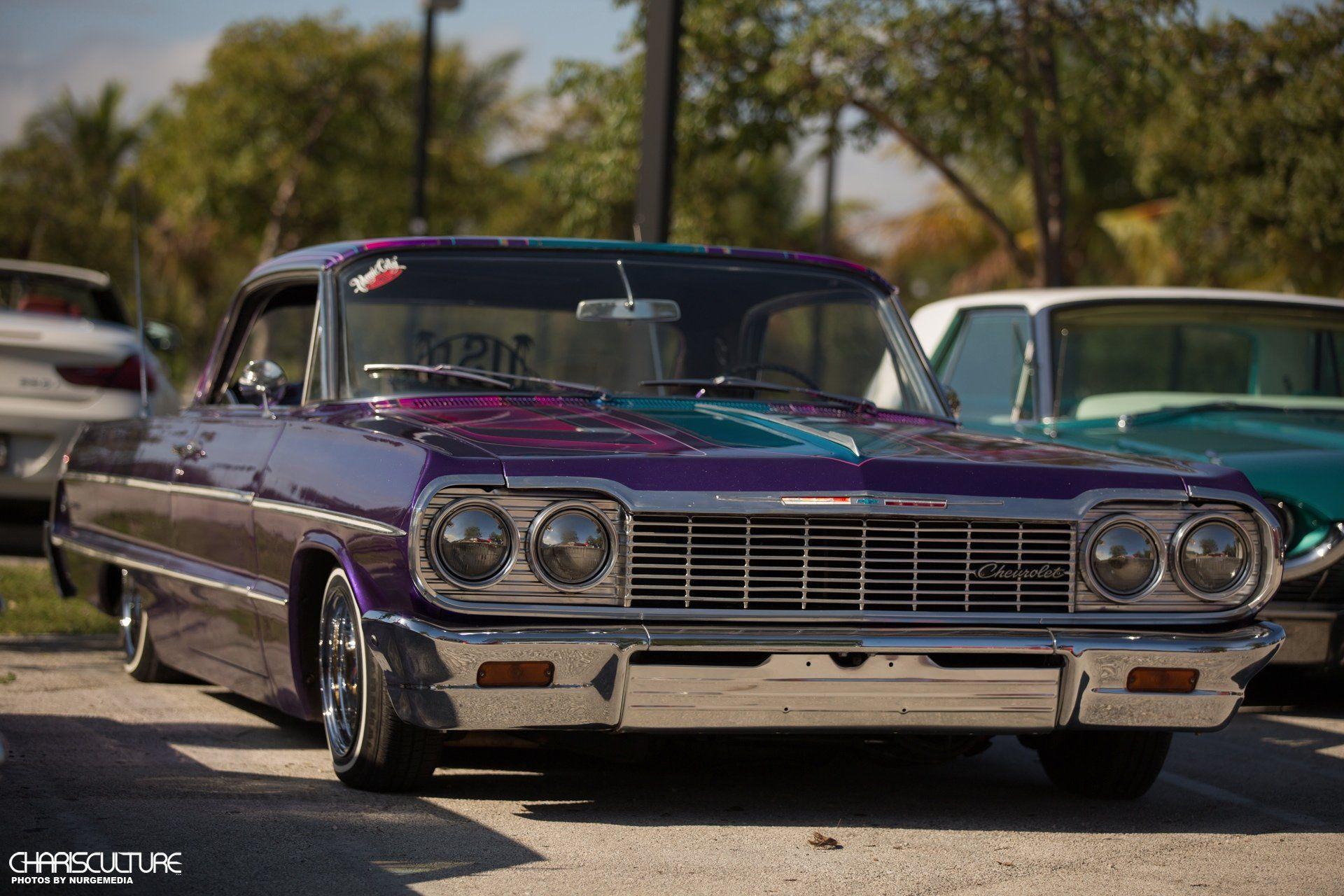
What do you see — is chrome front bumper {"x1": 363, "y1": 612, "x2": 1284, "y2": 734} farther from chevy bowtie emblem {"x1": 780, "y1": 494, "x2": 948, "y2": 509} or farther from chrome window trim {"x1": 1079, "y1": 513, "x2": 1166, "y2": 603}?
chevy bowtie emblem {"x1": 780, "y1": 494, "x2": 948, "y2": 509}

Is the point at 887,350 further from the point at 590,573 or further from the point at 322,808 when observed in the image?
the point at 322,808

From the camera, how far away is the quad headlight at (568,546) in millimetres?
4148

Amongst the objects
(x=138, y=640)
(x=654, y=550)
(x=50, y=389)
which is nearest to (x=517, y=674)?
(x=654, y=550)

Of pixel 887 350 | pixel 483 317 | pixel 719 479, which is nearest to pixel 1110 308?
pixel 887 350

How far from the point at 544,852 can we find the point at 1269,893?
1.59 m

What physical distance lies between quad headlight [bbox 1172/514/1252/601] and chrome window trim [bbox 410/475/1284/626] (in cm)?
5

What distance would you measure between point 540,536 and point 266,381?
68.5 inches

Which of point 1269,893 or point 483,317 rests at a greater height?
point 483,317

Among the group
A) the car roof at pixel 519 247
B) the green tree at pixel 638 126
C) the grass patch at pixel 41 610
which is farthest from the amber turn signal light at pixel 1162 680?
the green tree at pixel 638 126

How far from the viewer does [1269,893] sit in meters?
3.95

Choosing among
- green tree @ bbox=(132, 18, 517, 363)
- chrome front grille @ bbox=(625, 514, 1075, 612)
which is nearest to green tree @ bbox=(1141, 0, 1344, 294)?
chrome front grille @ bbox=(625, 514, 1075, 612)

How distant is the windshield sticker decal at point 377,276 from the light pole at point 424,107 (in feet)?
38.9

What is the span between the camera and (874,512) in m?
4.25

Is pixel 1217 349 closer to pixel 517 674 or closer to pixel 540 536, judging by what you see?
pixel 540 536
